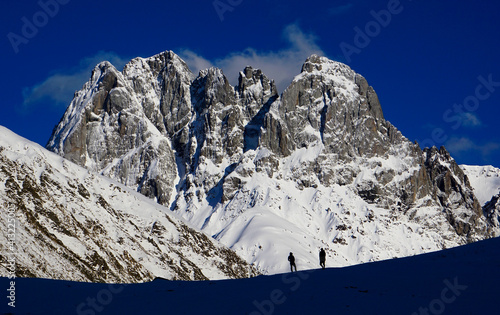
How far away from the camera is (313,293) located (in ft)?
125

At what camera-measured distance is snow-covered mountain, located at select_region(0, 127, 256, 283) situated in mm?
107312

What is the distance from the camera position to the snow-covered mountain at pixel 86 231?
352 feet

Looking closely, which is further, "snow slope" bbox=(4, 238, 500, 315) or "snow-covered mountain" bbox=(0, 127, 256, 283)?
"snow-covered mountain" bbox=(0, 127, 256, 283)

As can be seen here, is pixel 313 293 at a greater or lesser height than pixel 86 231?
lesser

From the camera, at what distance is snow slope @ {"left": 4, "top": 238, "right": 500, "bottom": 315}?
34281 millimetres

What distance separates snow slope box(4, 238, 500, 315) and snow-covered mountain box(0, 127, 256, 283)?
58403mm

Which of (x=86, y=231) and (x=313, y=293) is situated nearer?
(x=313, y=293)

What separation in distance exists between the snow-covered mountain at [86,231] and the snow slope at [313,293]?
192 feet

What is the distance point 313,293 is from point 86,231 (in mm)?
97730

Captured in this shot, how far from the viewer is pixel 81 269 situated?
110 m

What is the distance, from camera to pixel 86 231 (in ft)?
422

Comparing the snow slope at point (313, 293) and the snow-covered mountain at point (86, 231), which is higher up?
the snow-covered mountain at point (86, 231)

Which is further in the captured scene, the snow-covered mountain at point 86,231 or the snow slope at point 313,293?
the snow-covered mountain at point 86,231

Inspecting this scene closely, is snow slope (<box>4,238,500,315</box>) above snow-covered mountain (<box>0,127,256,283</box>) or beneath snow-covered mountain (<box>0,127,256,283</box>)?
beneath
